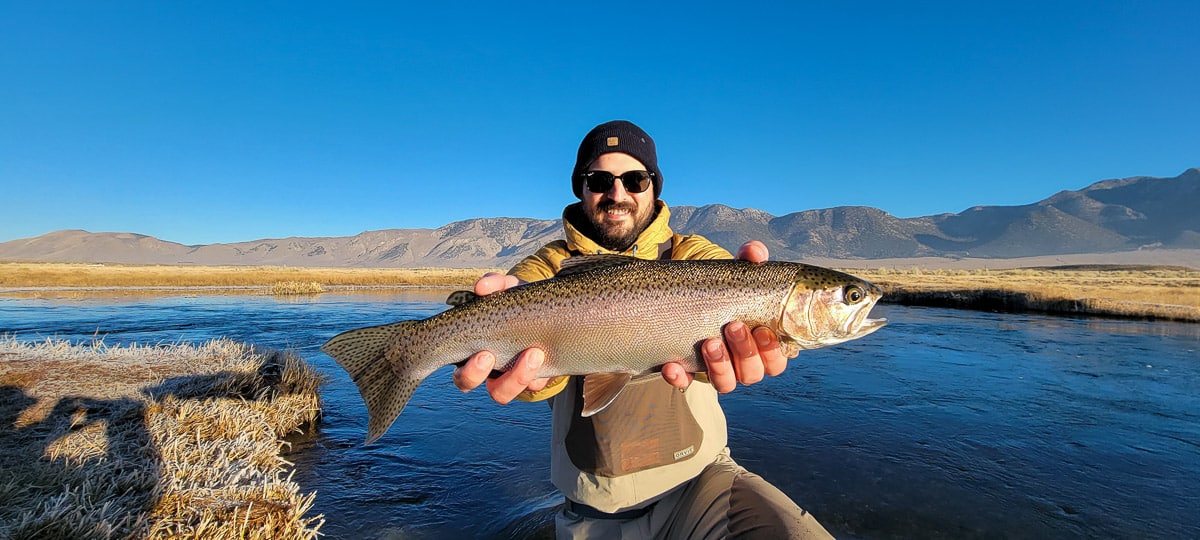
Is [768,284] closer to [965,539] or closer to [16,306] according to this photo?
[965,539]

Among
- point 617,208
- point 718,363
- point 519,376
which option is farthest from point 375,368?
point 718,363

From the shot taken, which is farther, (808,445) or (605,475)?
(808,445)

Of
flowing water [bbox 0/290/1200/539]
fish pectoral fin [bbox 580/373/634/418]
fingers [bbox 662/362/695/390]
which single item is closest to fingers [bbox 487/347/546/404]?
fish pectoral fin [bbox 580/373/634/418]

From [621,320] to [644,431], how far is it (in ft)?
2.56

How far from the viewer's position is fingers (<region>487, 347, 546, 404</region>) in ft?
10.3

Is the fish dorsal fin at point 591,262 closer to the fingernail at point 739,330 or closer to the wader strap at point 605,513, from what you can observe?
the fingernail at point 739,330

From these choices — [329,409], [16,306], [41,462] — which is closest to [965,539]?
[41,462]

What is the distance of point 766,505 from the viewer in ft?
10.2

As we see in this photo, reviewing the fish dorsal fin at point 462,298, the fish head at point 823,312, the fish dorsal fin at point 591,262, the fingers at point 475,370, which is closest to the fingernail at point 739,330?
the fish head at point 823,312

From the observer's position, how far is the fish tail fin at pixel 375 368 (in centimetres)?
332

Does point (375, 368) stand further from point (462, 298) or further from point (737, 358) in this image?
point (737, 358)

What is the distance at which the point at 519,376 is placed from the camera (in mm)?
3158

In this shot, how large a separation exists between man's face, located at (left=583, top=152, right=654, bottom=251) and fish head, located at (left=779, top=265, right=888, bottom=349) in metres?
1.31

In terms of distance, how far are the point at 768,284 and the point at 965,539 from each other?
4.95 metres
